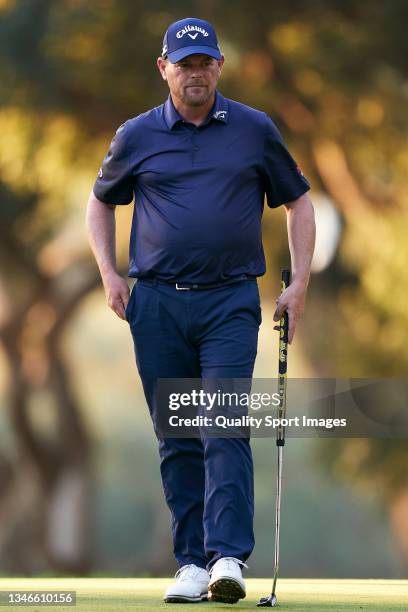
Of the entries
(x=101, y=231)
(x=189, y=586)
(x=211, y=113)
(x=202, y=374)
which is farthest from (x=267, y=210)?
(x=189, y=586)

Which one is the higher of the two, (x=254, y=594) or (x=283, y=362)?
(x=283, y=362)

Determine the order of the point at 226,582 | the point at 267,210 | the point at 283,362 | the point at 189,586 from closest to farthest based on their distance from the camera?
the point at 226,582 → the point at 189,586 → the point at 283,362 → the point at 267,210

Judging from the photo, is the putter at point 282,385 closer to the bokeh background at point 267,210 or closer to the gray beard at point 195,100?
the gray beard at point 195,100

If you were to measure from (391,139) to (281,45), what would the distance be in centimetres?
141

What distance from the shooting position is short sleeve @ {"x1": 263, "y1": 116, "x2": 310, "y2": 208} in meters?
5.17

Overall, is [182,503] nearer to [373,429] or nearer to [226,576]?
[226,576]

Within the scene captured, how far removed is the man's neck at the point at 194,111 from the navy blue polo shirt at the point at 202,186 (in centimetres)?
2

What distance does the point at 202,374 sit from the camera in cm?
508

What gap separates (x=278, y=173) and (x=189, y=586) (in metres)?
1.38

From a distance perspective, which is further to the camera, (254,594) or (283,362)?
(254,594)

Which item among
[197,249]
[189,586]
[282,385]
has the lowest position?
[189,586]

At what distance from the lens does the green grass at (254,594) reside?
472cm

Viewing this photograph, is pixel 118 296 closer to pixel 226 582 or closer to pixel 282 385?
pixel 282 385

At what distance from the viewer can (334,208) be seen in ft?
53.3
